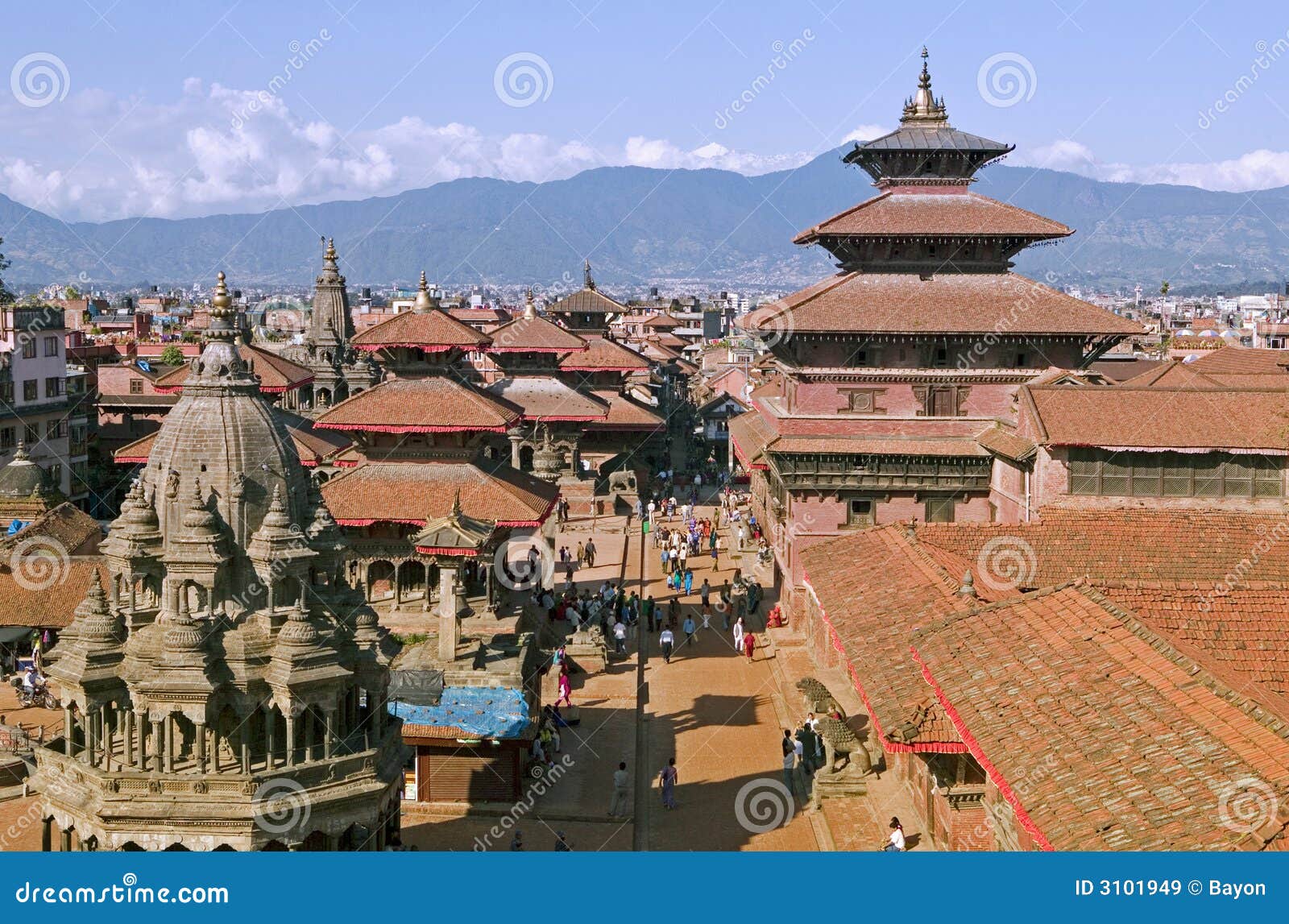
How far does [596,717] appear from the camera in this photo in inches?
1169

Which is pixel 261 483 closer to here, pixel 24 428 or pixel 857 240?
pixel 857 240

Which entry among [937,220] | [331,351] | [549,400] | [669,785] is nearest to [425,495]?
[669,785]

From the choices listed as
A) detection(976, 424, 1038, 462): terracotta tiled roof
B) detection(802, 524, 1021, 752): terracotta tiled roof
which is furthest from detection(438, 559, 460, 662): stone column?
detection(976, 424, 1038, 462): terracotta tiled roof

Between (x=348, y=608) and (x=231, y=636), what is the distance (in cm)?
171

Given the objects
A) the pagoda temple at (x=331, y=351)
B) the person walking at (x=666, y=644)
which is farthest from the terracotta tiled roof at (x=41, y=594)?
the pagoda temple at (x=331, y=351)

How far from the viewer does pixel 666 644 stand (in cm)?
3450

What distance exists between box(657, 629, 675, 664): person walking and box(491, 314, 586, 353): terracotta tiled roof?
85.0 feet

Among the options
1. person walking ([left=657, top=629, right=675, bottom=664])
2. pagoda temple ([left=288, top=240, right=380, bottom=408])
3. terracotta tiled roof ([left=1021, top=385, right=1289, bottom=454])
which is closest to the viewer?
terracotta tiled roof ([left=1021, top=385, right=1289, bottom=454])

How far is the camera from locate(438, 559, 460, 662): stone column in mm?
26422

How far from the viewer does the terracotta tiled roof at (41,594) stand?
3027cm

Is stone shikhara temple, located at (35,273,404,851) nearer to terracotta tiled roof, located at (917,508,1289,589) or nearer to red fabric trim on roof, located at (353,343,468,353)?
terracotta tiled roof, located at (917,508,1289,589)

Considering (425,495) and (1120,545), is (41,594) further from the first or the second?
(1120,545)

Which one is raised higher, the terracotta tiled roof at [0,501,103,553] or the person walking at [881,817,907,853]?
the terracotta tiled roof at [0,501,103,553]

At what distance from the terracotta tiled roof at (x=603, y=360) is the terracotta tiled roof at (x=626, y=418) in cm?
149
